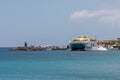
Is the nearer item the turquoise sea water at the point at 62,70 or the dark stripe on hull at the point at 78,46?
the turquoise sea water at the point at 62,70

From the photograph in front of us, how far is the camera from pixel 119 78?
40.7 meters

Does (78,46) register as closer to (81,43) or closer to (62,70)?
(81,43)

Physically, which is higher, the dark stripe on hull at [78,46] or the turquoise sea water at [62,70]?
the dark stripe on hull at [78,46]

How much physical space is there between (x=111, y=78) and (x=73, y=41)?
360 feet

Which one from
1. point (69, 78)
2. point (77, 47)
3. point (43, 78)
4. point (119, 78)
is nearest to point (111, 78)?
point (119, 78)

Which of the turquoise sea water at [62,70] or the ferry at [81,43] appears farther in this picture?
the ferry at [81,43]

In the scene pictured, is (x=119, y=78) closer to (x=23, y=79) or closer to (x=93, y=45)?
(x=23, y=79)

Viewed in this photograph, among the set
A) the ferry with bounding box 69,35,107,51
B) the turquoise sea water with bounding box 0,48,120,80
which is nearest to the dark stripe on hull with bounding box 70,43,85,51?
the ferry with bounding box 69,35,107,51

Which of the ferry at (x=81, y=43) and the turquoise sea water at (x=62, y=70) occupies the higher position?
the ferry at (x=81, y=43)

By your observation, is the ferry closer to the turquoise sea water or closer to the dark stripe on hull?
the dark stripe on hull

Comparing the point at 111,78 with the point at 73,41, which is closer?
the point at 111,78

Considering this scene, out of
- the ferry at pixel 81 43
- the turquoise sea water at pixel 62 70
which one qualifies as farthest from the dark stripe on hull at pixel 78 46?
the turquoise sea water at pixel 62 70

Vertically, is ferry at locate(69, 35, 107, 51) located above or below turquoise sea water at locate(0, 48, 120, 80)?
above

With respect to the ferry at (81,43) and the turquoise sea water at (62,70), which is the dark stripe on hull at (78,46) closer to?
the ferry at (81,43)
